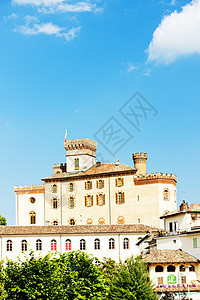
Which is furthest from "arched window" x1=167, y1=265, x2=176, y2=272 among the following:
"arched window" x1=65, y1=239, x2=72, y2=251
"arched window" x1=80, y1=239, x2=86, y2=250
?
"arched window" x1=65, y1=239, x2=72, y2=251

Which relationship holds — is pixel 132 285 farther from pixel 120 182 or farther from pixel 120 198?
pixel 120 182

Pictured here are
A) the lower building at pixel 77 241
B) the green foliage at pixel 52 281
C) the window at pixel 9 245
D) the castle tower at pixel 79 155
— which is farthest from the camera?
the castle tower at pixel 79 155

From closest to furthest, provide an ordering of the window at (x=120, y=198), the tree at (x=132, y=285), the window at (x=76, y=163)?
the tree at (x=132, y=285) < the window at (x=120, y=198) < the window at (x=76, y=163)

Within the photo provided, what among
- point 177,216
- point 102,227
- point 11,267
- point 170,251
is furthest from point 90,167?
point 11,267

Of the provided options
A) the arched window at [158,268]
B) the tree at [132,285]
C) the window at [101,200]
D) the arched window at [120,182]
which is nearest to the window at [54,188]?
the window at [101,200]

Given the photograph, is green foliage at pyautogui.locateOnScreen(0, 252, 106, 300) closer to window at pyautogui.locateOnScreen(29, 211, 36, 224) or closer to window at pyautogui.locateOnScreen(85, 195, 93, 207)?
window at pyautogui.locateOnScreen(85, 195, 93, 207)

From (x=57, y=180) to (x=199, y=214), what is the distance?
110 feet

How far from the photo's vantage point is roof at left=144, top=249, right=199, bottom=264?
58.0 m

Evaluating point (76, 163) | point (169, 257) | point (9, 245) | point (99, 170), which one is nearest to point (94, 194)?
point (99, 170)

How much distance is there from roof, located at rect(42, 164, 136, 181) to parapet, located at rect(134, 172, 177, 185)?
1497 millimetres

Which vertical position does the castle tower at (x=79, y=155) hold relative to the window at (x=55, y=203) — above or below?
above

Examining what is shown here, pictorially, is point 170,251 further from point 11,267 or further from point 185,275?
point 11,267

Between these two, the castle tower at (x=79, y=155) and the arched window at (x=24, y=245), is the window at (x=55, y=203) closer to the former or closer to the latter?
the castle tower at (x=79, y=155)

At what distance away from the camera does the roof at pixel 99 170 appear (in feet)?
288
